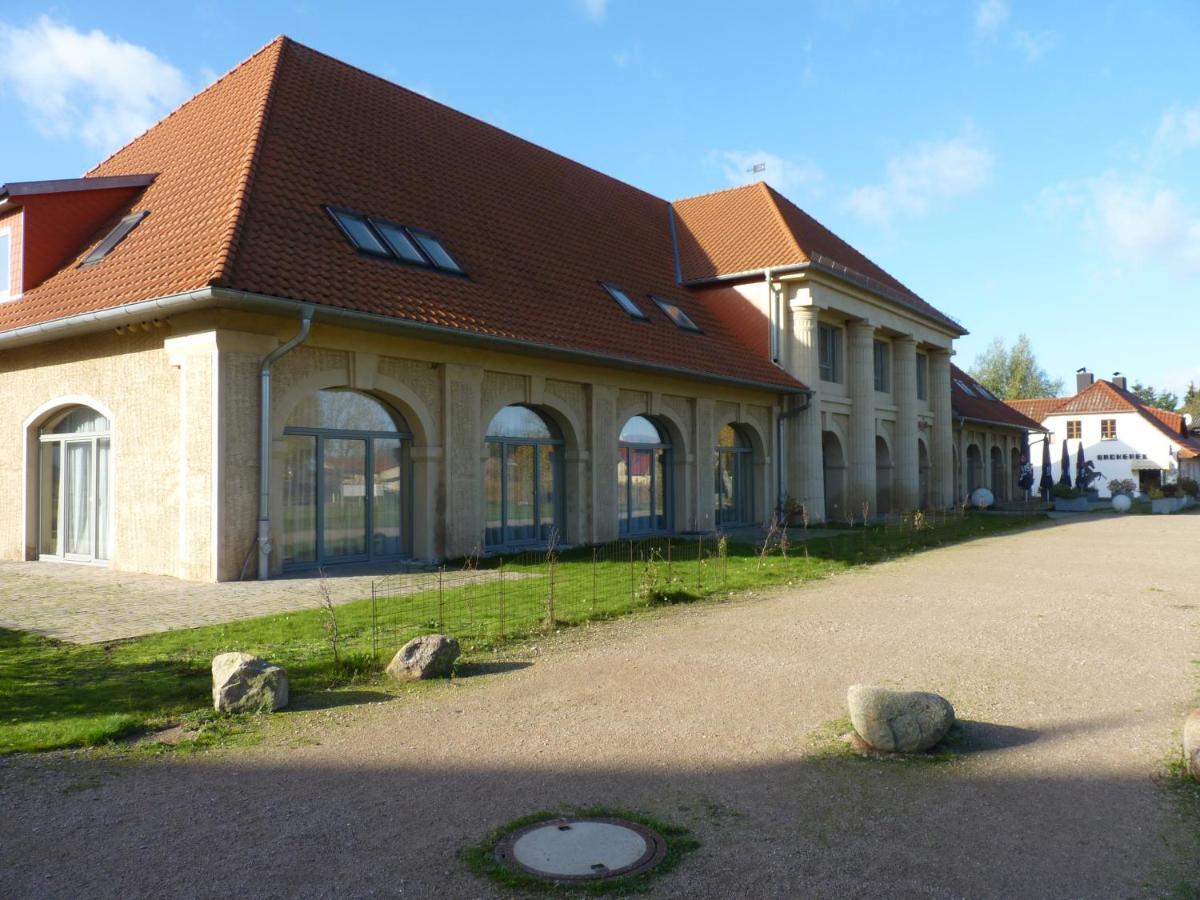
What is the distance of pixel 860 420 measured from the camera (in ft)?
87.8

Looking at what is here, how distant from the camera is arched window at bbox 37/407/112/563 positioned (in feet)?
47.5

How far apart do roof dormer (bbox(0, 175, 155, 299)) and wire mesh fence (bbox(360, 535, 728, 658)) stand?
825cm

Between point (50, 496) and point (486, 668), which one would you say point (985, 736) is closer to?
point (486, 668)

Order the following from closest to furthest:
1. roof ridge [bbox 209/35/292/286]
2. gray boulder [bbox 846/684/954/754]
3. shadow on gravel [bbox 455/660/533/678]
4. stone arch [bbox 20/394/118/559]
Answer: gray boulder [bbox 846/684/954/754] → shadow on gravel [bbox 455/660/533/678] → roof ridge [bbox 209/35/292/286] → stone arch [bbox 20/394/118/559]

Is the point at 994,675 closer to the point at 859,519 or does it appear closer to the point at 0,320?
the point at 0,320

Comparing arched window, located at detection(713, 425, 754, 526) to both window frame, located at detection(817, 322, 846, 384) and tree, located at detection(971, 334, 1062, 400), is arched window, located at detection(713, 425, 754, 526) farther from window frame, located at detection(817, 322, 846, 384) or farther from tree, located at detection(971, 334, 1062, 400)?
tree, located at detection(971, 334, 1062, 400)

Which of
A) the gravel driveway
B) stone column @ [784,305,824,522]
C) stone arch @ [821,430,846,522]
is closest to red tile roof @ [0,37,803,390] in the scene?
stone column @ [784,305,824,522]

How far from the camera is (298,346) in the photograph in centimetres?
1307

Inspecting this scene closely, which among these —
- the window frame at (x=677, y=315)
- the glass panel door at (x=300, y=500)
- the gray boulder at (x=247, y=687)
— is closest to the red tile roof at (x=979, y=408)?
the window frame at (x=677, y=315)

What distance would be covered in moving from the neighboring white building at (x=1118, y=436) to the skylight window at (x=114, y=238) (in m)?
55.8

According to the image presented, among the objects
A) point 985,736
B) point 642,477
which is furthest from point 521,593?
point 642,477

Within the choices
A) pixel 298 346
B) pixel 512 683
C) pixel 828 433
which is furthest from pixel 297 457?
pixel 828 433

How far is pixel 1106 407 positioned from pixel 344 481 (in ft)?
195

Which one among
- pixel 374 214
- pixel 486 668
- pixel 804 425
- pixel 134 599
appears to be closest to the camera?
pixel 486 668
